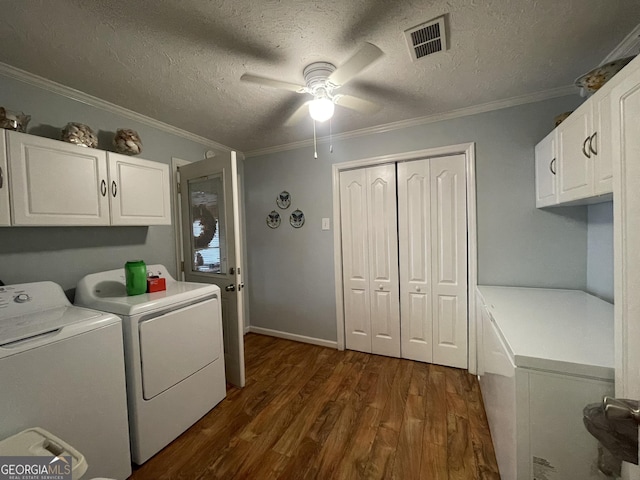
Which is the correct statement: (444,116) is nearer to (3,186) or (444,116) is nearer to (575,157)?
(575,157)

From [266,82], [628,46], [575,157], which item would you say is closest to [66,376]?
[266,82]

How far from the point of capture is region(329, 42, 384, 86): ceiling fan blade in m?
1.10

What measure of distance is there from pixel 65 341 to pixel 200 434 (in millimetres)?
1053

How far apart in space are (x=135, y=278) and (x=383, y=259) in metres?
2.13

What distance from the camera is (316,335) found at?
2.97m

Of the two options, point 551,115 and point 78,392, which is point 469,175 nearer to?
point 551,115

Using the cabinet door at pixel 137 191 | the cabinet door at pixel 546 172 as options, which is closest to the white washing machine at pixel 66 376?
the cabinet door at pixel 137 191

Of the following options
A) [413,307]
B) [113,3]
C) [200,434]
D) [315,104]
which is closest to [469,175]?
[413,307]

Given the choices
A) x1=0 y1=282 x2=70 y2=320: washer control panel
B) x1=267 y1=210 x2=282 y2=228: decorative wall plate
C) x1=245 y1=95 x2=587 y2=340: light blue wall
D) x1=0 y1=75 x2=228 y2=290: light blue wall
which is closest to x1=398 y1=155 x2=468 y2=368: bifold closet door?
x1=245 y1=95 x2=587 y2=340: light blue wall

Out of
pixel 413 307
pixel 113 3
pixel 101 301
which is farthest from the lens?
pixel 413 307

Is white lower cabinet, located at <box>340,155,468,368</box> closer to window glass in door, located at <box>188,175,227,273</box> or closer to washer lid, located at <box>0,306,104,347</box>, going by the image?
window glass in door, located at <box>188,175,227,273</box>

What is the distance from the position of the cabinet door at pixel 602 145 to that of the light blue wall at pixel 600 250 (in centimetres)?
69

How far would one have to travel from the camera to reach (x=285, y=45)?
55.0 inches

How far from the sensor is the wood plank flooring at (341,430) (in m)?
1.42
